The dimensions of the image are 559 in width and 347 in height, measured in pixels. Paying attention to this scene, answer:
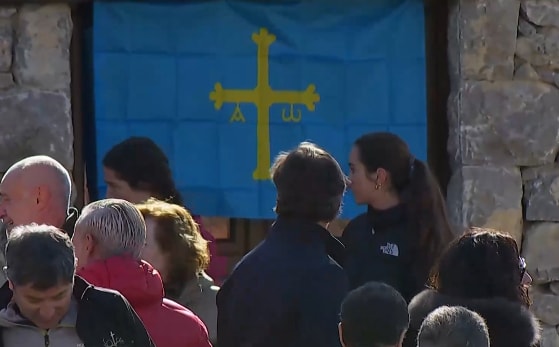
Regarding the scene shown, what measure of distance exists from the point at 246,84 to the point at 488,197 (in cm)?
123

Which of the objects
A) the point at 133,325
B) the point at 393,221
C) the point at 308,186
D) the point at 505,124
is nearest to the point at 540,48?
the point at 505,124

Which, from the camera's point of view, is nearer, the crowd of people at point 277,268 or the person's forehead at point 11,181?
the crowd of people at point 277,268

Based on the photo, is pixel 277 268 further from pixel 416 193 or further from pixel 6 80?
pixel 6 80

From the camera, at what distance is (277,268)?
10.7ft

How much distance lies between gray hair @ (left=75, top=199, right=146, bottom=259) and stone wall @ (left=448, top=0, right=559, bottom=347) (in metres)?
2.46

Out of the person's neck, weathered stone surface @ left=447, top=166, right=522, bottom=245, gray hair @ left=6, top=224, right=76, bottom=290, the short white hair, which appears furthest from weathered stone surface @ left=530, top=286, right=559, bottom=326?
gray hair @ left=6, top=224, right=76, bottom=290

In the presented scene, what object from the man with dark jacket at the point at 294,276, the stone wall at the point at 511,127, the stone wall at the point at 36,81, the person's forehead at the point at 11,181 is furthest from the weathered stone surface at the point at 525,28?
the person's forehead at the point at 11,181

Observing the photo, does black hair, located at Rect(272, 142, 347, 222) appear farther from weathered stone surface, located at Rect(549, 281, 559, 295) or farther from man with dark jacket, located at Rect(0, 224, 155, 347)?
weathered stone surface, located at Rect(549, 281, 559, 295)

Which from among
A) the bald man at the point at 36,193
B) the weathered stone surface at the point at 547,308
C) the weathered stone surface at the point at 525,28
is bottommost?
the weathered stone surface at the point at 547,308

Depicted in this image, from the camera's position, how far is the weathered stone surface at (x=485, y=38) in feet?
17.5

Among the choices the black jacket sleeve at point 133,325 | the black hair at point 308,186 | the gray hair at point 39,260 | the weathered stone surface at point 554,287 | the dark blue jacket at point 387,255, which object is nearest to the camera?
the gray hair at point 39,260

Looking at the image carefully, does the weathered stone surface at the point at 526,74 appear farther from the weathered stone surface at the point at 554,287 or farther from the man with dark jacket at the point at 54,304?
the man with dark jacket at the point at 54,304

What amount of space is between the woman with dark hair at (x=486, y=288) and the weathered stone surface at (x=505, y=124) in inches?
83.6

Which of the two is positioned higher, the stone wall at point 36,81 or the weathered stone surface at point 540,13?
the weathered stone surface at point 540,13
